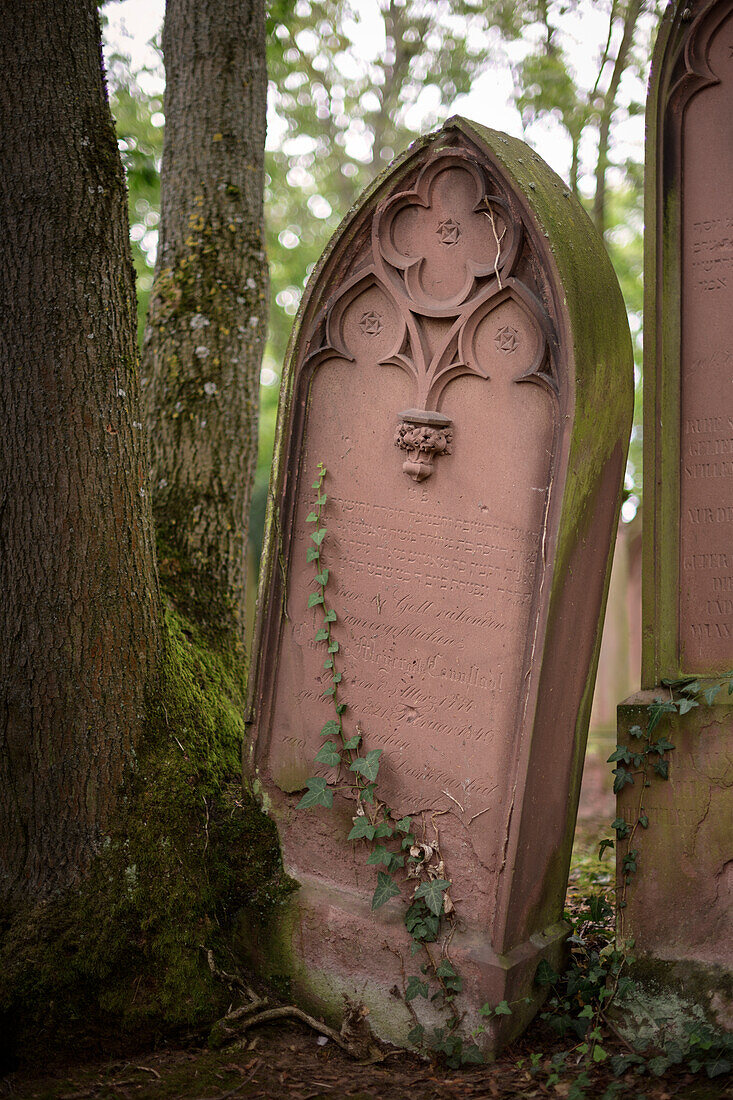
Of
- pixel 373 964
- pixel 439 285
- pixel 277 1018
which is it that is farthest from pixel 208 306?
pixel 277 1018

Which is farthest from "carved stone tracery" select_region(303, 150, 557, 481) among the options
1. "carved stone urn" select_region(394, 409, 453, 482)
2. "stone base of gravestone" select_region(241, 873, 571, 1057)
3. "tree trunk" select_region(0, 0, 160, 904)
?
"stone base of gravestone" select_region(241, 873, 571, 1057)

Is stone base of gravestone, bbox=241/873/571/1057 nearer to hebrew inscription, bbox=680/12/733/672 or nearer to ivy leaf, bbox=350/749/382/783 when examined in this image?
ivy leaf, bbox=350/749/382/783

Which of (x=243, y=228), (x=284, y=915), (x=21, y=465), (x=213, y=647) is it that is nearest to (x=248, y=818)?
(x=284, y=915)

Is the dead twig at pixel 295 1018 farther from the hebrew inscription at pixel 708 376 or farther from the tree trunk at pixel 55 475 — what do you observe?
the hebrew inscription at pixel 708 376

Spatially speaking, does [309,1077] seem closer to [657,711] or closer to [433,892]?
[433,892]

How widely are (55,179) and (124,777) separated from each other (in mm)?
2232

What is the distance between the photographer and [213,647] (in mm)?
4262

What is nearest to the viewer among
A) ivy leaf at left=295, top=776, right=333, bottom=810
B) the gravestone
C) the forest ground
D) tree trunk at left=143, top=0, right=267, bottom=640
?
the forest ground

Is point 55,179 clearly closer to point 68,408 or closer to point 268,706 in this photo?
point 68,408

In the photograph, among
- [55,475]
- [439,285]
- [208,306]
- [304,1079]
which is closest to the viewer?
[304,1079]

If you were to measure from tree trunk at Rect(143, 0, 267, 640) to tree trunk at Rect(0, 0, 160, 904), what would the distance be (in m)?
1.07

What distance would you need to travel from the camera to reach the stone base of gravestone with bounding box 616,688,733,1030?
3.04m

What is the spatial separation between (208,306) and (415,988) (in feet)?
11.0

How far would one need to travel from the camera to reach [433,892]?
10.2 ft
